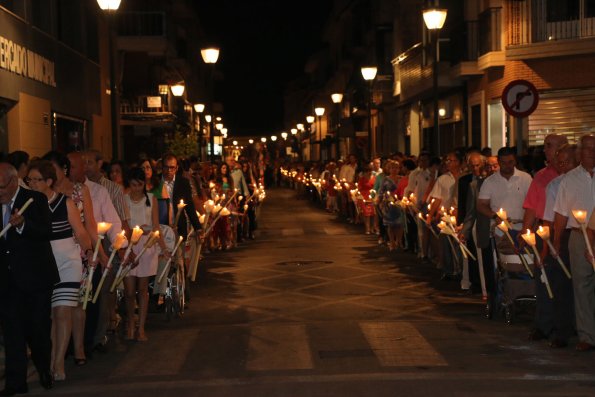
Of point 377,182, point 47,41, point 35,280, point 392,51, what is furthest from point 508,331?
point 392,51

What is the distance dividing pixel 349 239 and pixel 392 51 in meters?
24.2

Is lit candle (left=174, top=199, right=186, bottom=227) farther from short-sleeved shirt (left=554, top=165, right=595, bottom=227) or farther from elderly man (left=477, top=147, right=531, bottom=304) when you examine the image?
short-sleeved shirt (left=554, top=165, right=595, bottom=227)

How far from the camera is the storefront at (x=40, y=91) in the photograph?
20375mm

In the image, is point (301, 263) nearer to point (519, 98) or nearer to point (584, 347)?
point (519, 98)

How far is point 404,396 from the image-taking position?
26.8 ft

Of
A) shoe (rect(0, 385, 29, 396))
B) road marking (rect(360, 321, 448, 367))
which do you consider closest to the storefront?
road marking (rect(360, 321, 448, 367))

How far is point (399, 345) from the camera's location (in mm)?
10586

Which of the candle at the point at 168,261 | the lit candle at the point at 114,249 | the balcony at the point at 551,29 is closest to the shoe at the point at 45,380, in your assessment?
the lit candle at the point at 114,249

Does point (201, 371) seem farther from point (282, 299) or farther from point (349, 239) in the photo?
point (349, 239)

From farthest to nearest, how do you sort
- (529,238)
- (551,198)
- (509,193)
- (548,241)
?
(509,193) → (551,198) → (529,238) → (548,241)

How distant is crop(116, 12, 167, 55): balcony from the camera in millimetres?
35719

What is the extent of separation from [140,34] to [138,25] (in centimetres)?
48

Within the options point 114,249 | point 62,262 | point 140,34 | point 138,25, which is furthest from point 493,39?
point 62,262

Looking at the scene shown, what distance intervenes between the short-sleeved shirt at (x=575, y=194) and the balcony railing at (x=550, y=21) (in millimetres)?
16089
